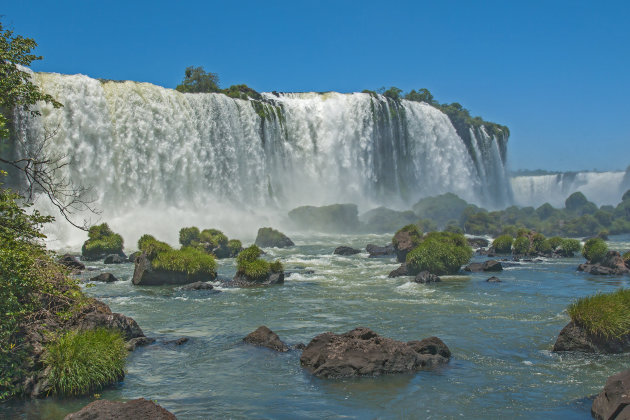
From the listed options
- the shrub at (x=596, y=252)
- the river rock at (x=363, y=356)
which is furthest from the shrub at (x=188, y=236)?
the river rock at (x=363, y=356)

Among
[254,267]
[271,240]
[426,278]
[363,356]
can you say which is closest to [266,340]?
[363,356]

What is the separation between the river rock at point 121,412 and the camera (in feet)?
25.5

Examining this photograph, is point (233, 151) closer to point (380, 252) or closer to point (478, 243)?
point (380, 252)

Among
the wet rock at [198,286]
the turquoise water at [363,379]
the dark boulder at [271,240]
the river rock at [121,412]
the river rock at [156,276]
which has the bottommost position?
the turquoise water at [363,379]

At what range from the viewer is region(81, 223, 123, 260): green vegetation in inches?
1337

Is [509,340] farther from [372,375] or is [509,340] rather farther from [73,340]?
[73,340]

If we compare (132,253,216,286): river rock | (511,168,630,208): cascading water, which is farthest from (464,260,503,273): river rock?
(511,168,630,208): cascading water

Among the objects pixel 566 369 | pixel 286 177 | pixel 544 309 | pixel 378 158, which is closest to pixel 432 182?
pixel 378 158

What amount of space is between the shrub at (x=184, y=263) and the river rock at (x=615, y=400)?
18795mm

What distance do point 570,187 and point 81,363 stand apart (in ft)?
346

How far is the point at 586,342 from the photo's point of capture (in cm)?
1345

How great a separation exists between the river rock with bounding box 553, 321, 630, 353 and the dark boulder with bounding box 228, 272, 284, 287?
1380 cm

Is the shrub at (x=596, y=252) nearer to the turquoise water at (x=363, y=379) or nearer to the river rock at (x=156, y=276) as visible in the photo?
the turquoise water at (x=363, y=379)

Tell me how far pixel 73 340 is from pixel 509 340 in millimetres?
10760
